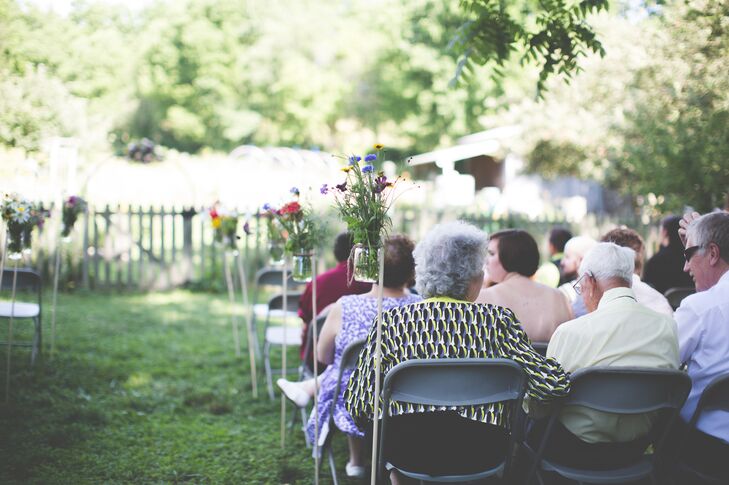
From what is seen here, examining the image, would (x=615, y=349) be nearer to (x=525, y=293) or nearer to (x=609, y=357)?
(x=609, y=357)

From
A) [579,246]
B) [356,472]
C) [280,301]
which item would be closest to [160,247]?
[280,301]

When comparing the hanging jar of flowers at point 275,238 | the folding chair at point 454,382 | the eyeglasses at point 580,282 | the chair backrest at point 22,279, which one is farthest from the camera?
the chair backrest at point 22,279

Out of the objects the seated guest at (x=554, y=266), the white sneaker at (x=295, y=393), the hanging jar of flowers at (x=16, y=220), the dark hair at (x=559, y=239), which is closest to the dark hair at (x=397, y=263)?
the white sneaker at (x=295, y=393)

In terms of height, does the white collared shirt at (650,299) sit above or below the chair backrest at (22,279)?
above

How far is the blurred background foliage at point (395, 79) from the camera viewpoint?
6.28 metres

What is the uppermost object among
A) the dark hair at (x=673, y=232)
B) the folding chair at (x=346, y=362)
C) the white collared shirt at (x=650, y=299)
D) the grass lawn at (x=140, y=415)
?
the dark hair at (x=673, y=232)

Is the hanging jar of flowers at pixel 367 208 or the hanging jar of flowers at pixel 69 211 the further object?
the hanging jar of flowers at pixel 69 211

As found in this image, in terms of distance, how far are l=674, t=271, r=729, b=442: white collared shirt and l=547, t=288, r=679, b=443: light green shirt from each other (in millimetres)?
179

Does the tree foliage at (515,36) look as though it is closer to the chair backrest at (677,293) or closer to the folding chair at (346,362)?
the chair backrest at (677,293)

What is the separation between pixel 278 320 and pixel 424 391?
6926mm

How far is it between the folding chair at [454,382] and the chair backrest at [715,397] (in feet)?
2.67

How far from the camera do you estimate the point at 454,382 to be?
241 centimetres

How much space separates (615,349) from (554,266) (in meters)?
2.82

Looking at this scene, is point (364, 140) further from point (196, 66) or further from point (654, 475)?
point (654, 475)
